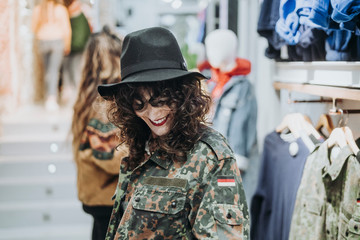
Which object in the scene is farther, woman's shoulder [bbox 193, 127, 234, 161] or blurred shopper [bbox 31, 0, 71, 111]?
blurred shopper [bbox 31, 0, 71, 111]

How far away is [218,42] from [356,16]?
1472 millimetres

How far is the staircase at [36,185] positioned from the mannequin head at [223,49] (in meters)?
1.49

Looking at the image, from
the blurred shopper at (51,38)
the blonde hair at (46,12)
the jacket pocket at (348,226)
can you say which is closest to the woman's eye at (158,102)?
the jacket pocket at (348,226)

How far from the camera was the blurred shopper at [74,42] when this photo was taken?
3.28 m

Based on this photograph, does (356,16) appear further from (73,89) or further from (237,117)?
(73,89)

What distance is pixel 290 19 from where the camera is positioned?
5.19 ft

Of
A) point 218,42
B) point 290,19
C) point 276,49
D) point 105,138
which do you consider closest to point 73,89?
point 218,42

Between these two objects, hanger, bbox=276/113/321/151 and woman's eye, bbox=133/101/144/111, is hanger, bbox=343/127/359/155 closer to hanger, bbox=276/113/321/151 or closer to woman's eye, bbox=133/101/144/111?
hanger, bbox=276/113/321/151

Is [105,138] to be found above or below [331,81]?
below

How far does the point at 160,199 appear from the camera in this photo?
1.12 meters

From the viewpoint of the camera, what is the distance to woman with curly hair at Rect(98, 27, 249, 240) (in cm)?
106

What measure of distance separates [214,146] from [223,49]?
5.25 feet

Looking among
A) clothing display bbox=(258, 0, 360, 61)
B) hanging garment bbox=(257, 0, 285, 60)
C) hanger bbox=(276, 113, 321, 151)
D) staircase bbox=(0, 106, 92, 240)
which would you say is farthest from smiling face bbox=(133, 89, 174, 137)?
staircase bbox=(0, 106, 92, 240)

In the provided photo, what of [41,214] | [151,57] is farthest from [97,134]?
[41,214]
